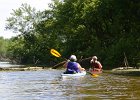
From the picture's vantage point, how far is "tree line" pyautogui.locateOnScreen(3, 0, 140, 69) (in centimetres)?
5878

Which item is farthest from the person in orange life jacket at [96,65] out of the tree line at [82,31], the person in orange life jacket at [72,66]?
the tree line at [82,31]

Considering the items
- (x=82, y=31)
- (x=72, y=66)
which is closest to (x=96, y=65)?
(x=72, y=66)

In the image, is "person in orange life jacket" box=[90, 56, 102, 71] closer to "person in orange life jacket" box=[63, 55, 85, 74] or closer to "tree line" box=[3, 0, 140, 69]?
"person in orange life jacket" box=[63, 55, 85, 74]

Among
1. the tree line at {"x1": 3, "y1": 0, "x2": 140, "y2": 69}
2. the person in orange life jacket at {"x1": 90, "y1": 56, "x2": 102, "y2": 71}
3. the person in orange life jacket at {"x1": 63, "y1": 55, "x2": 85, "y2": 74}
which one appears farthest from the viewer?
the tree line at {"x1": 3, "y1": 0, "x2": 140, "y2": 69}

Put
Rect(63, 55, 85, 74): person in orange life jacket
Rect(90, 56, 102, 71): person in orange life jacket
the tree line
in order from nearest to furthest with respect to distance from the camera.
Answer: Rect(63, 55, 85, 74): person in orange life jacket → Rect(90, 56, 102, 71): person in orange life jacket → the tree line

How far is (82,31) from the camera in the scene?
75.1m

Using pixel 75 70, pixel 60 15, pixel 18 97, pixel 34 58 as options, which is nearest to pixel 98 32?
pixel 60 15

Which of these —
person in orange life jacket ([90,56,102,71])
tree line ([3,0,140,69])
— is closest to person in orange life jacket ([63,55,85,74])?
person in orange life jacket ([90,56,102,71])

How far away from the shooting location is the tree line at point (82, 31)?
58.8 metres

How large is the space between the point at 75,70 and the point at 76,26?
44.6 meters

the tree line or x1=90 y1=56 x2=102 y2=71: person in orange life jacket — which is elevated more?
the tree line

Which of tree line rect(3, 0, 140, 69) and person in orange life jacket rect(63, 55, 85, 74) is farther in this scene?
tree line rect(3, 0, 140, 69)

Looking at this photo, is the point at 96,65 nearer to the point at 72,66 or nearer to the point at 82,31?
the point at 72,66

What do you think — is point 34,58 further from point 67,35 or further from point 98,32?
point 98,32
